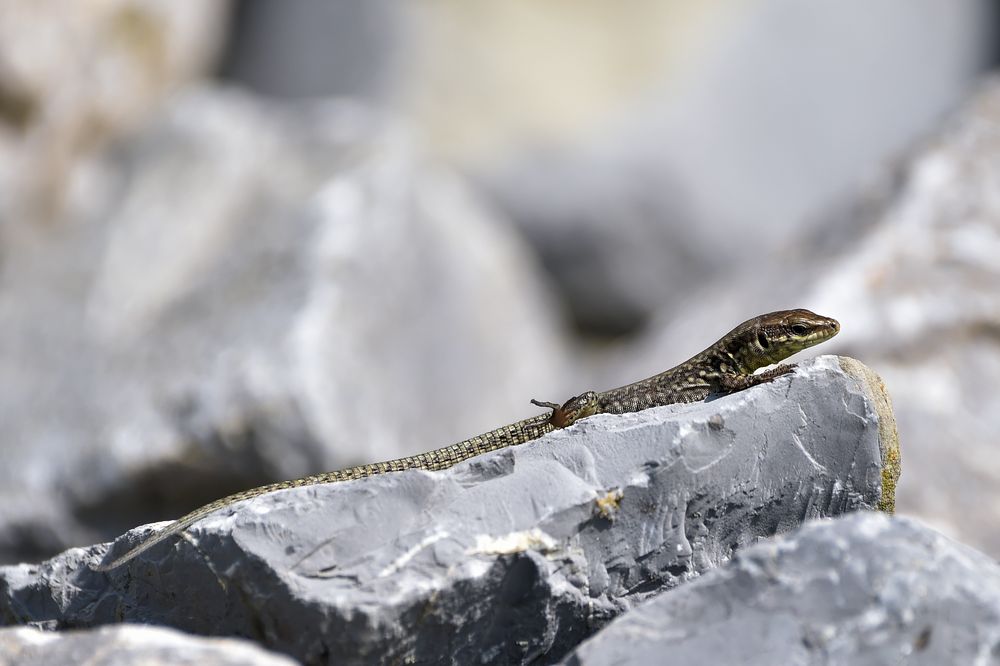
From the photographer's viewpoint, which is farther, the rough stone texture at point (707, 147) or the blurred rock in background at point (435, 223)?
the rough stone texture at point (707, 147)

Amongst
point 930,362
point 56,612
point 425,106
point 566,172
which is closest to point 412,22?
point 425,106

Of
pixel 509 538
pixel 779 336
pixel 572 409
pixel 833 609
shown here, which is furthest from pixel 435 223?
pixel 833 609

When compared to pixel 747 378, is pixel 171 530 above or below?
below

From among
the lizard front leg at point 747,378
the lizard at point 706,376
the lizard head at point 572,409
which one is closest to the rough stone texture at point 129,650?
the lizard at point 706,376

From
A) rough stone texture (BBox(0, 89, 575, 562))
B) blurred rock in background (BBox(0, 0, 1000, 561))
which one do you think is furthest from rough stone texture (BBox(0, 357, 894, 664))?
rough stone texture (BBox(0, 89, 575, 562))

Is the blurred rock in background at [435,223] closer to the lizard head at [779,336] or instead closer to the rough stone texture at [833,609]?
the lizard head at [779,336]

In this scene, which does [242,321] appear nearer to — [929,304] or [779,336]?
[779,336]

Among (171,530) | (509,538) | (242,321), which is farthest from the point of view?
(242,321)
